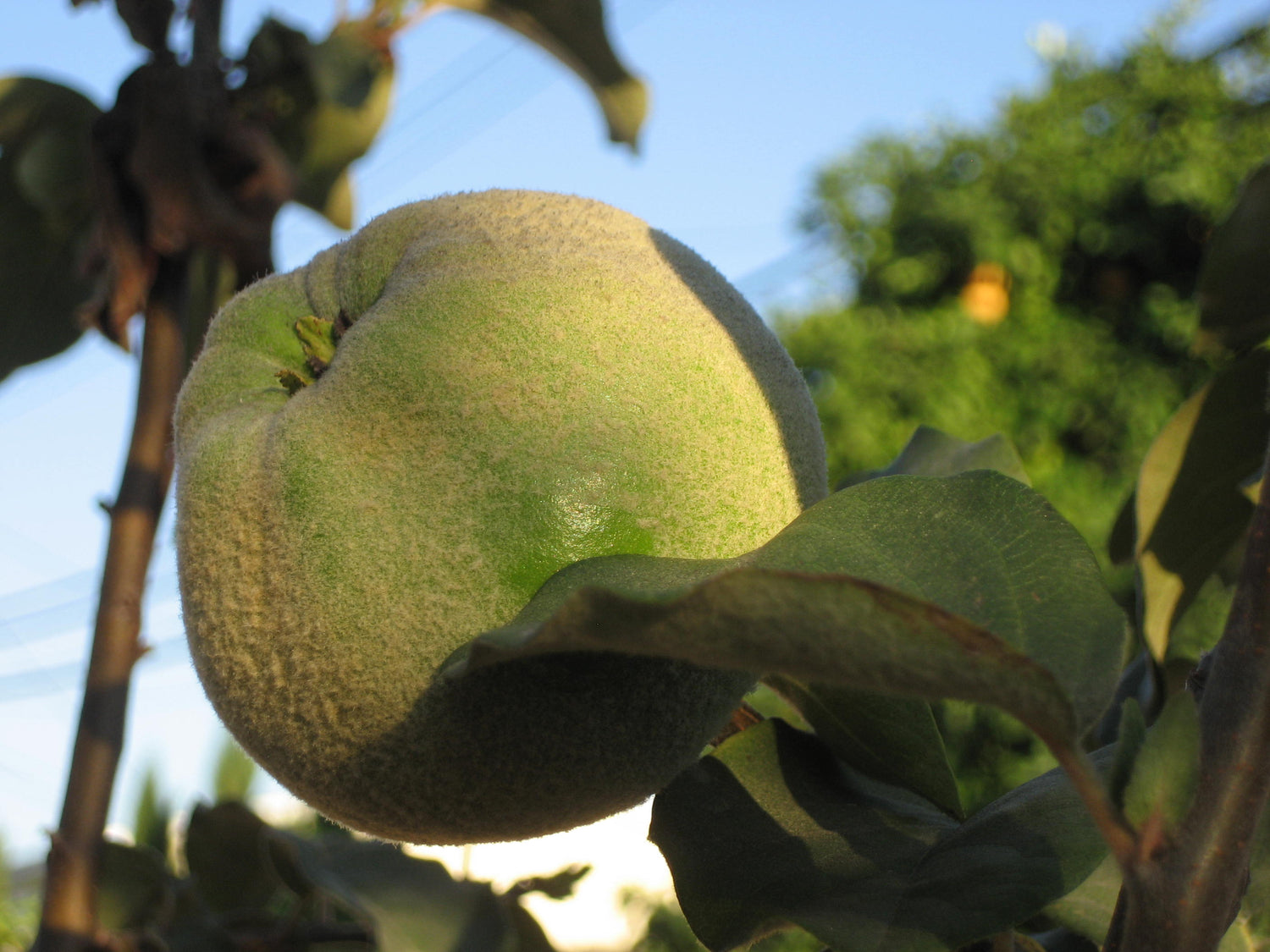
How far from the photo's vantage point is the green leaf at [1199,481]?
657 millimetres

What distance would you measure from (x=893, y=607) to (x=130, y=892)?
0.74 metres

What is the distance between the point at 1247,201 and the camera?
24.6 inches

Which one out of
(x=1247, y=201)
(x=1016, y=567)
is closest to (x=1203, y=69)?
(x=1247, y=201)

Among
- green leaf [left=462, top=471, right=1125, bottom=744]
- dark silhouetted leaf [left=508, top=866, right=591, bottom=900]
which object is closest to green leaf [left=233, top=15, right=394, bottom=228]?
dark silhouetted leaf [left=508, top=866, right=591, bottom=900]

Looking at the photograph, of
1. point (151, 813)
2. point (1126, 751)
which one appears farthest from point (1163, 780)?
point (151, 813)

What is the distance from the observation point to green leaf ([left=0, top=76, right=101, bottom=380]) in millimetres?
1011

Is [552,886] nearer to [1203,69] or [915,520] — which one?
[915,520]

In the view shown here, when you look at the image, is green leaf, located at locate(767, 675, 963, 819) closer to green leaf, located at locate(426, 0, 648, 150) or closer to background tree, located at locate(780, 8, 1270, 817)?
green leaf, located at locate(426, 0, 648, 150)

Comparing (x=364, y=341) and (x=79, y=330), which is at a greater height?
(x=364, y=341)

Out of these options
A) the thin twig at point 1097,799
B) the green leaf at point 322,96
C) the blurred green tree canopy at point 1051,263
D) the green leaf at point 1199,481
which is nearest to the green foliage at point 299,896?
the thin twig at point 1097,799

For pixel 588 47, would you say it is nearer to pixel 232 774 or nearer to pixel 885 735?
pixel 885 735

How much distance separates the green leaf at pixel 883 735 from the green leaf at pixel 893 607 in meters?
0.12

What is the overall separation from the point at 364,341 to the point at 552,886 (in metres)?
0.48

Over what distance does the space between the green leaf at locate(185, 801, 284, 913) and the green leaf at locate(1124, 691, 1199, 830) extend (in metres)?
0.76
